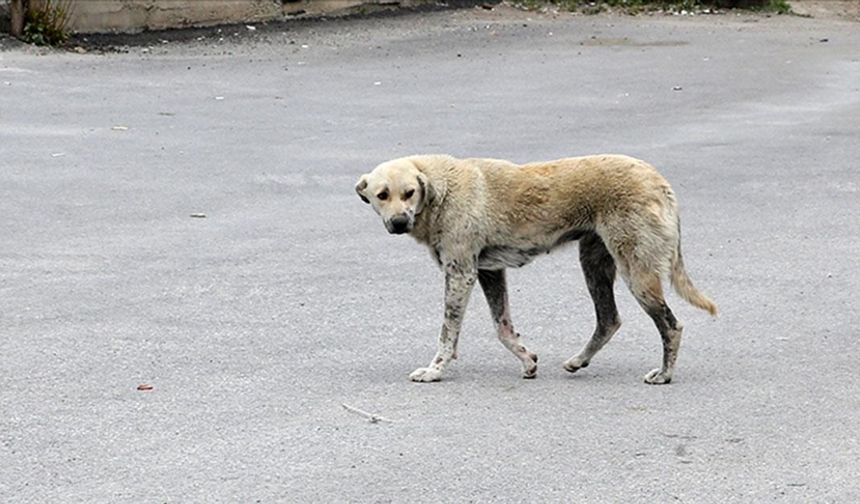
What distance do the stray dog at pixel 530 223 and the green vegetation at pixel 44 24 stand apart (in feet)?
36.5

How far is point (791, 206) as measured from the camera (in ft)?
36.8

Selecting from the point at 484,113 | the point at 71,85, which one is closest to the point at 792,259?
the point at 484,113

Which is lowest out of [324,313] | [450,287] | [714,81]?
[714,81]

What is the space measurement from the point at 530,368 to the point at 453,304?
1.38 ft

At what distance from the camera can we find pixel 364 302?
27.6 feet

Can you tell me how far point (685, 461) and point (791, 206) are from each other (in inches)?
221

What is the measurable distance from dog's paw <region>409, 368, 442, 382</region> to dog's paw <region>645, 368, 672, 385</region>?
873 millimetres

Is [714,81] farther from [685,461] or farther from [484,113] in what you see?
[685,461]

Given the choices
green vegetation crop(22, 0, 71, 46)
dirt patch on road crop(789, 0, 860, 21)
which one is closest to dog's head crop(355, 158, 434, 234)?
green vegetation crop(22, 0, 71, 46)

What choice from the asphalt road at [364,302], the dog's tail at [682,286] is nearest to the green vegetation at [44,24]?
the asphalt road at [364,302]

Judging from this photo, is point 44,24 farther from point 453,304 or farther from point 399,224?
point 399,224

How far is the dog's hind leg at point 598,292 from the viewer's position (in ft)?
23.7

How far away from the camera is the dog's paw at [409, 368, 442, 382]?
6988 mm

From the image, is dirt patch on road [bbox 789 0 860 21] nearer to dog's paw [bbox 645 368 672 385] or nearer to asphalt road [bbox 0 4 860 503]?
asphalt road [bbox 0 4 860 503]
